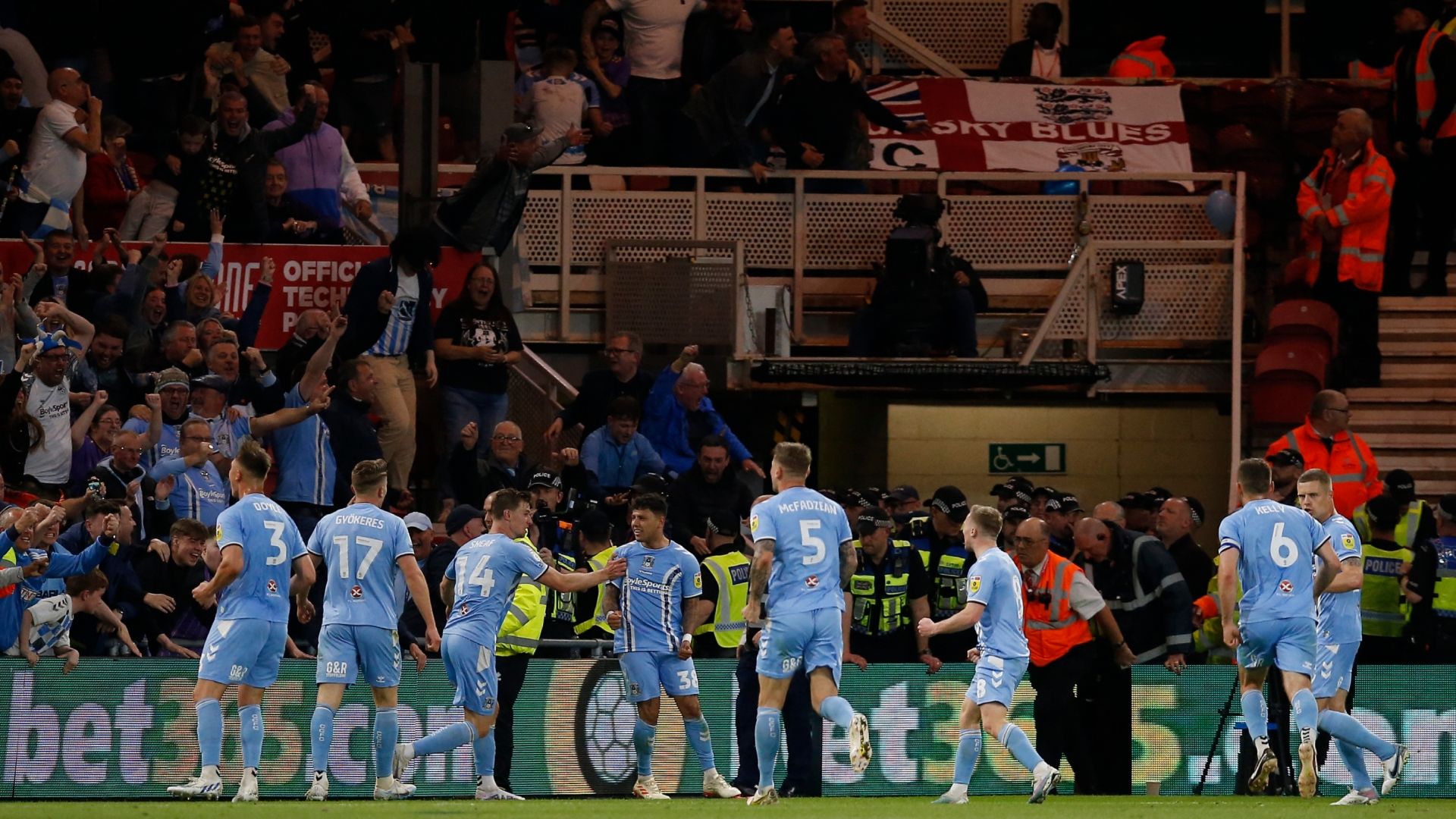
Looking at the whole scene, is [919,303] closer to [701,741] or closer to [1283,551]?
[701,741]

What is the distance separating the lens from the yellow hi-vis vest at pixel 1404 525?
15.3 metres

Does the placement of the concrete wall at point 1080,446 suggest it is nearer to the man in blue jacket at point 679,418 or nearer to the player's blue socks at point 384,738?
the man in blue jacket at point 679,418

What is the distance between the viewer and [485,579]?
1294 cm

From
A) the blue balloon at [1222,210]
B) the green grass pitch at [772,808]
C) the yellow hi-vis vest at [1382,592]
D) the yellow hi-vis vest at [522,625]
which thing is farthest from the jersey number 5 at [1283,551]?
the blue balloon at [1222,210]

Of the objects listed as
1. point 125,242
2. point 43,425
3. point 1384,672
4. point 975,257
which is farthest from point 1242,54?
point 43,425

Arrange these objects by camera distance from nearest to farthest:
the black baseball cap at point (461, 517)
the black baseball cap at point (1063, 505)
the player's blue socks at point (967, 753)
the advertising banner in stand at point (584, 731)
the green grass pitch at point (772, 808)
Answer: the green grass pitch at point (772, 808)
the player's blue socks at point (967, 753)
the advertising banner in stand at point (584, 731)
the black baseball cap at point (461, 517)
the black baseball cap at point (1063, 505)

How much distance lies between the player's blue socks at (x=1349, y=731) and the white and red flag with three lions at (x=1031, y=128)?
966cm

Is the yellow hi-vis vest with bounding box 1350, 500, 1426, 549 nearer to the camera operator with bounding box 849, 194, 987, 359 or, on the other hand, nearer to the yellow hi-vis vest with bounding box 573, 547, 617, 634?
the camera operator with bounding box 849, 194, 987, 359

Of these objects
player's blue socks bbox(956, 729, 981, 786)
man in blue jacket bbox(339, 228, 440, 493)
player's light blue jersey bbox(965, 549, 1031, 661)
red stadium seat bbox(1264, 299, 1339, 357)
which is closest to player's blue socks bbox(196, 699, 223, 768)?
player's blue socks bbox(956, 729, 981, 786)

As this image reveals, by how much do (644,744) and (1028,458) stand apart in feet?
29.2

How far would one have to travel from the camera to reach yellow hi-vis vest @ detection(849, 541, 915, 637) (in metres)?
14.8

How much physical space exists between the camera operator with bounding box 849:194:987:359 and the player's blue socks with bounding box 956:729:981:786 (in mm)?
7567

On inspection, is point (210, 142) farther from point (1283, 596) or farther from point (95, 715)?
point (1283, 596)

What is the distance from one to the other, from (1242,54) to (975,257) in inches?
269
